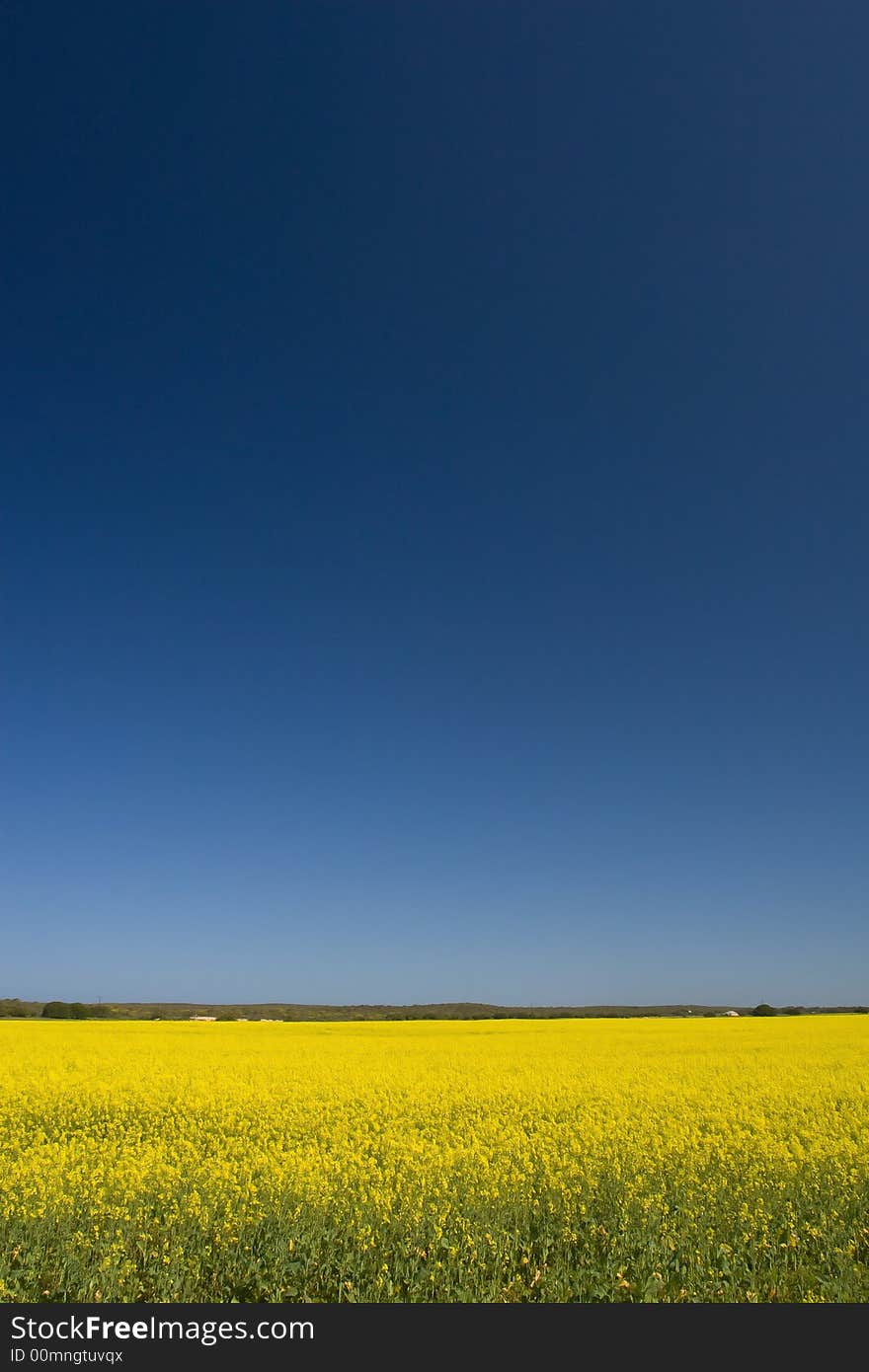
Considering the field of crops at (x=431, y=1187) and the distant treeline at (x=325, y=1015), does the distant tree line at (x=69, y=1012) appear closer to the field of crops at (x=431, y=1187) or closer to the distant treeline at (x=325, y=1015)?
the distant treeline at (x=325, y=1015)

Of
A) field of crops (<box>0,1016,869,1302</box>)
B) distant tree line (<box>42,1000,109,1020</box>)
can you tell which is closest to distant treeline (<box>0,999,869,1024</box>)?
distant tree line (<box>42,1000,109,1020</box>)

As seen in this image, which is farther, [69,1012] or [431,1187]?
[69,1012]

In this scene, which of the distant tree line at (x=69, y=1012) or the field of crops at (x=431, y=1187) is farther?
the distant tree line at (x=69, y=1012)

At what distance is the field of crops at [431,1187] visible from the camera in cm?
689

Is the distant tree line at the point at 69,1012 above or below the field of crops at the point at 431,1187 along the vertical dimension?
below

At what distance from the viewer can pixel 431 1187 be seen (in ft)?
27.7

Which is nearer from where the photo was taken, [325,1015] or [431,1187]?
[431,1187]

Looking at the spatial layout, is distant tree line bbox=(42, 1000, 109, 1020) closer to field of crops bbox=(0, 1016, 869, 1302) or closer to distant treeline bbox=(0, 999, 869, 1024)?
distant treeline bbox=(0, 999, 869, 1024)

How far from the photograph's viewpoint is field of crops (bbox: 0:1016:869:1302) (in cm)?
689

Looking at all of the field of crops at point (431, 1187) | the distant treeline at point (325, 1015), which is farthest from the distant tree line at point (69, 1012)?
the field of crops at point (431, 1187)

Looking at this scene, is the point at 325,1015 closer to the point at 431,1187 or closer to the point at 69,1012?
the point at 69,1012

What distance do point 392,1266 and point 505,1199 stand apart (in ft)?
5.77

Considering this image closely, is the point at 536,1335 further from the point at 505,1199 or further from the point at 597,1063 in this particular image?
the point at 597,1063

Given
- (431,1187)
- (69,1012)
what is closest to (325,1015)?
(69,1012)
